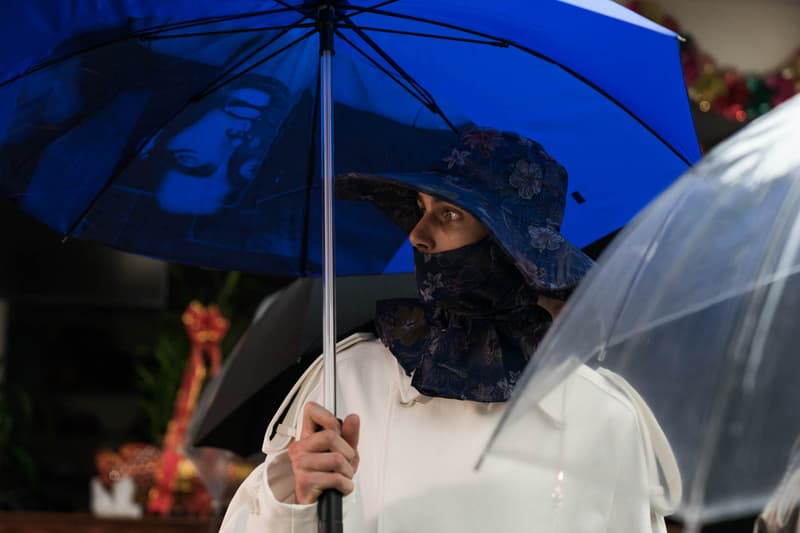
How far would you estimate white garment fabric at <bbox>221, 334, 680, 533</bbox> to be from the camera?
7.73ft

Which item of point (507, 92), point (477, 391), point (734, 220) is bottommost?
point (477, 391)

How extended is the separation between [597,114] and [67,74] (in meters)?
1.05

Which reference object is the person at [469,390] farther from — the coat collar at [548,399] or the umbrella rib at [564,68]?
the umbrella rib at [564,68]

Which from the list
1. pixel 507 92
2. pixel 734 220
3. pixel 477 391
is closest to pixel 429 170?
pixel 507 92

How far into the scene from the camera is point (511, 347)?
8.16 feet

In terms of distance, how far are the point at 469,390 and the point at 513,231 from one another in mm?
285

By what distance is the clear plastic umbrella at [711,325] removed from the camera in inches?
61.7

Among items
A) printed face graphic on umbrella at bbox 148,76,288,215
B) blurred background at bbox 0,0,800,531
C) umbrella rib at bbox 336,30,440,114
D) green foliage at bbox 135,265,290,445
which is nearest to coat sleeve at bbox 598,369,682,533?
umbrella rib at bbox 336,30,440,114

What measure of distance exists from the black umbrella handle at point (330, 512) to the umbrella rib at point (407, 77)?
928 mm

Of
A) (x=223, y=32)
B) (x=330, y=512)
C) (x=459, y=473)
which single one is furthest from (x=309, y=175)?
(x=330, y=512)

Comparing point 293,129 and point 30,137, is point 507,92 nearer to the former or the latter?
point 293,129

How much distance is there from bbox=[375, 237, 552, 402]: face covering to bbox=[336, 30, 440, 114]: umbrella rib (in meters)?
0.46

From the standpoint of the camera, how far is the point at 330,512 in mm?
2172

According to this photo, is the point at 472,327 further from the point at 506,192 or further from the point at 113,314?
the point at 113,314
